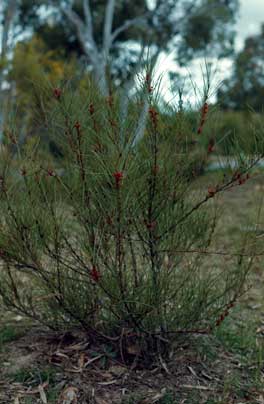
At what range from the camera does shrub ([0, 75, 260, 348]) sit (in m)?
2.00

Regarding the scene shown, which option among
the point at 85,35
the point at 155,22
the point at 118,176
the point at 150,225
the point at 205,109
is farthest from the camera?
the point at 155,22

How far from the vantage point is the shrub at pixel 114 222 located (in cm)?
200

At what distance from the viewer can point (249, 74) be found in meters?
24.0

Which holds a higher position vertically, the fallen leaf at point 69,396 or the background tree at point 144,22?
the background tree at point 144,22

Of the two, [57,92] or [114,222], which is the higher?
[57,92]

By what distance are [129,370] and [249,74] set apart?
23.2 meters

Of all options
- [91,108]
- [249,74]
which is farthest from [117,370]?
[249,74]

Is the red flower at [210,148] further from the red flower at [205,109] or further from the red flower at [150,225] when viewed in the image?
the red flower at [150,225]

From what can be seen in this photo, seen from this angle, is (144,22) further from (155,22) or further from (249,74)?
(249,74)

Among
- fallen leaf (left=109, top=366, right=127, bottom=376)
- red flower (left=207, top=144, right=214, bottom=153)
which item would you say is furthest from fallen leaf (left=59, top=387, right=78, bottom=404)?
red flower (left=207, top=144, right=214, bottom=153)

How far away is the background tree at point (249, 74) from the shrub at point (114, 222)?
2005cm

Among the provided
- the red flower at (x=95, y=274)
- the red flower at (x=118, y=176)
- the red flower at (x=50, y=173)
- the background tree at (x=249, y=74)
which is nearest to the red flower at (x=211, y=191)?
the red flower at (x=118, y=176)

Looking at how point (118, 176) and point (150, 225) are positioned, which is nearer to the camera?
point (118, 176)

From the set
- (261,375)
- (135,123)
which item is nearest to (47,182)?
(135,123)
